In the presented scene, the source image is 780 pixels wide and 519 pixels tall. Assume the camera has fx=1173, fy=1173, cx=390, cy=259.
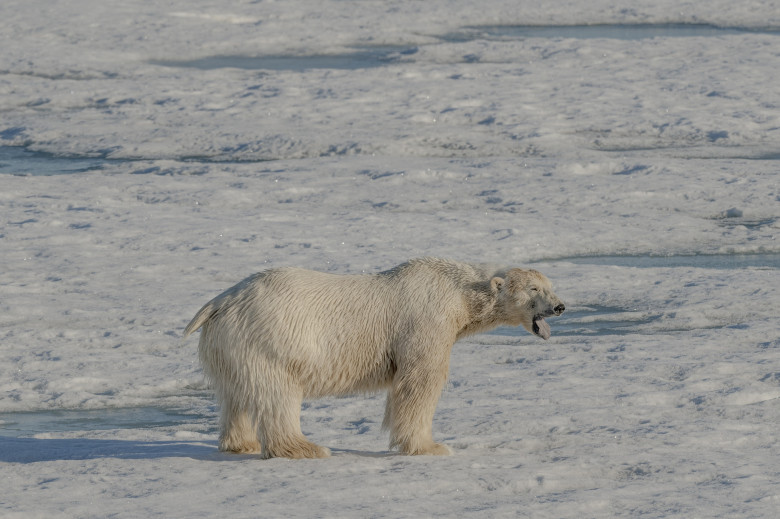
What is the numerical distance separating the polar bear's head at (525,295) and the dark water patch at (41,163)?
8.39 metres

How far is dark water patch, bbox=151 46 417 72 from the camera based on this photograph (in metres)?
18.3

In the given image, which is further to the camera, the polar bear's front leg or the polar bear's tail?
the polar bear's front leg

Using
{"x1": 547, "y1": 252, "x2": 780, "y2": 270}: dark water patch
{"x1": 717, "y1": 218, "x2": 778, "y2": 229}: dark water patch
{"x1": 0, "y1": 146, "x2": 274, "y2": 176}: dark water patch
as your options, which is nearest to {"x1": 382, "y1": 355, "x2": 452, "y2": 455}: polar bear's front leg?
{"x1": 547, "y1": 252, "x2": 780, "y2": 270}: dark water patch

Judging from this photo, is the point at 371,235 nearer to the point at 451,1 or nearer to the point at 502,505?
the point at 502,505

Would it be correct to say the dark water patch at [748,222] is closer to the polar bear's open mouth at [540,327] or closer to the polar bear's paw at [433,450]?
the polar bear's open mouth at [540,327]

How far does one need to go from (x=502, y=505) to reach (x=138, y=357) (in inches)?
130

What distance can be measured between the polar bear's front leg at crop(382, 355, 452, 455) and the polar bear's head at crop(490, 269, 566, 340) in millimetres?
444

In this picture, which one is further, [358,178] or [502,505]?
[358,178]

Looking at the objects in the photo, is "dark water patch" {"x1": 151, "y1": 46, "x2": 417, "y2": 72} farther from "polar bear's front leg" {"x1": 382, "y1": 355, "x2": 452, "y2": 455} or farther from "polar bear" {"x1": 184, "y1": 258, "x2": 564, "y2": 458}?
"polar bear's front leg" {"x1": 382, "y1": 355, "x2": 452, "y2": 455}

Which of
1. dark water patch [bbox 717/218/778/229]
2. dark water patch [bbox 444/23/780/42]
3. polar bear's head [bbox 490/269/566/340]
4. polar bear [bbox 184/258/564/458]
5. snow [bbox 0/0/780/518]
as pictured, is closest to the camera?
snow [bbox 0/0/780/518]

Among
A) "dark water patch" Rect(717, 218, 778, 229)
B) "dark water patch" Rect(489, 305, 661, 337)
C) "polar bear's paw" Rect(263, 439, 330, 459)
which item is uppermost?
"dark water patch" Rect(717, 218, 778, 229)

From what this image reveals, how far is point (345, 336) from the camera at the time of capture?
5438mm

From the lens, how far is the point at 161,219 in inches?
417

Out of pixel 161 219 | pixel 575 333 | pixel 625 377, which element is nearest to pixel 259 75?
pixel 161 219
